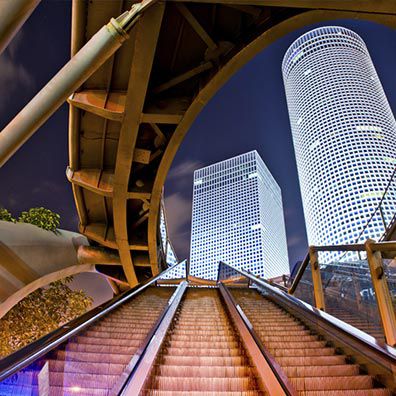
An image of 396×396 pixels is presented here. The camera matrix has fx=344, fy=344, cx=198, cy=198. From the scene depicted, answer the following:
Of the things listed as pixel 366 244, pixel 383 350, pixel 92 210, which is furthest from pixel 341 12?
pixel 92 210

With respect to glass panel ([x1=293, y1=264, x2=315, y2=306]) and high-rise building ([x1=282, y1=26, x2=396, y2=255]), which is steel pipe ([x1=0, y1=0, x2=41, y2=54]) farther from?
high-rise building ([x1=282, y1=26, x2=396, y2=255])

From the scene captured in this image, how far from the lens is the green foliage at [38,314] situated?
472 inches

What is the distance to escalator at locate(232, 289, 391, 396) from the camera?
9.71 feet

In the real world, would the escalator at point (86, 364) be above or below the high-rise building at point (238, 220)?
below

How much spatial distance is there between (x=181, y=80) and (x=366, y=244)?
17.4 ft

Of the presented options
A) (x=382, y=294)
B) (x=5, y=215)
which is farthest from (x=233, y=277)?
(x=382, y=294)

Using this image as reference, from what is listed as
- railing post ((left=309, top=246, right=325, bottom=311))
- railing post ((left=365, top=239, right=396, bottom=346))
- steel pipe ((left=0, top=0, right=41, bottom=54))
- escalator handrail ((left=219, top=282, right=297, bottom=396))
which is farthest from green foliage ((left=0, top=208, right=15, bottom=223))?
railing post ((left=365, top=239, right=396, bottom=346))

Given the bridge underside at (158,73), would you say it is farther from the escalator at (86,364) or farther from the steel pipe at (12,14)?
the escalator at (86,364)

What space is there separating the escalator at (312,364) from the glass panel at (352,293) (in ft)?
1.92

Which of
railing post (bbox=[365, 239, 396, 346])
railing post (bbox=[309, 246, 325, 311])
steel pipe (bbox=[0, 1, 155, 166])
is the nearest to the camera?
railing post (bbox=[365, 239, 396, 346])

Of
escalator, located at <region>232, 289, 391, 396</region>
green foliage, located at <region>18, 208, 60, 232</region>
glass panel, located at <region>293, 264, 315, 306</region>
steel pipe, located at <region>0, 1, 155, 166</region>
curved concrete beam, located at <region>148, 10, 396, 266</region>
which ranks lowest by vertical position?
escalator, located at <region>232, 289, 391, 396</region>

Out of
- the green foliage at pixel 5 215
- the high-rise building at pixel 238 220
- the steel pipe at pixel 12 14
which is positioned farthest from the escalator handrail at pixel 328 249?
the high-rise building at pixel 238 220

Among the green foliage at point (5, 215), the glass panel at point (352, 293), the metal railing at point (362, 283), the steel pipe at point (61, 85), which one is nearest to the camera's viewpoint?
the metal railing at point (362, 283)

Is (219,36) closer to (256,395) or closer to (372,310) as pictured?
(372,310)
